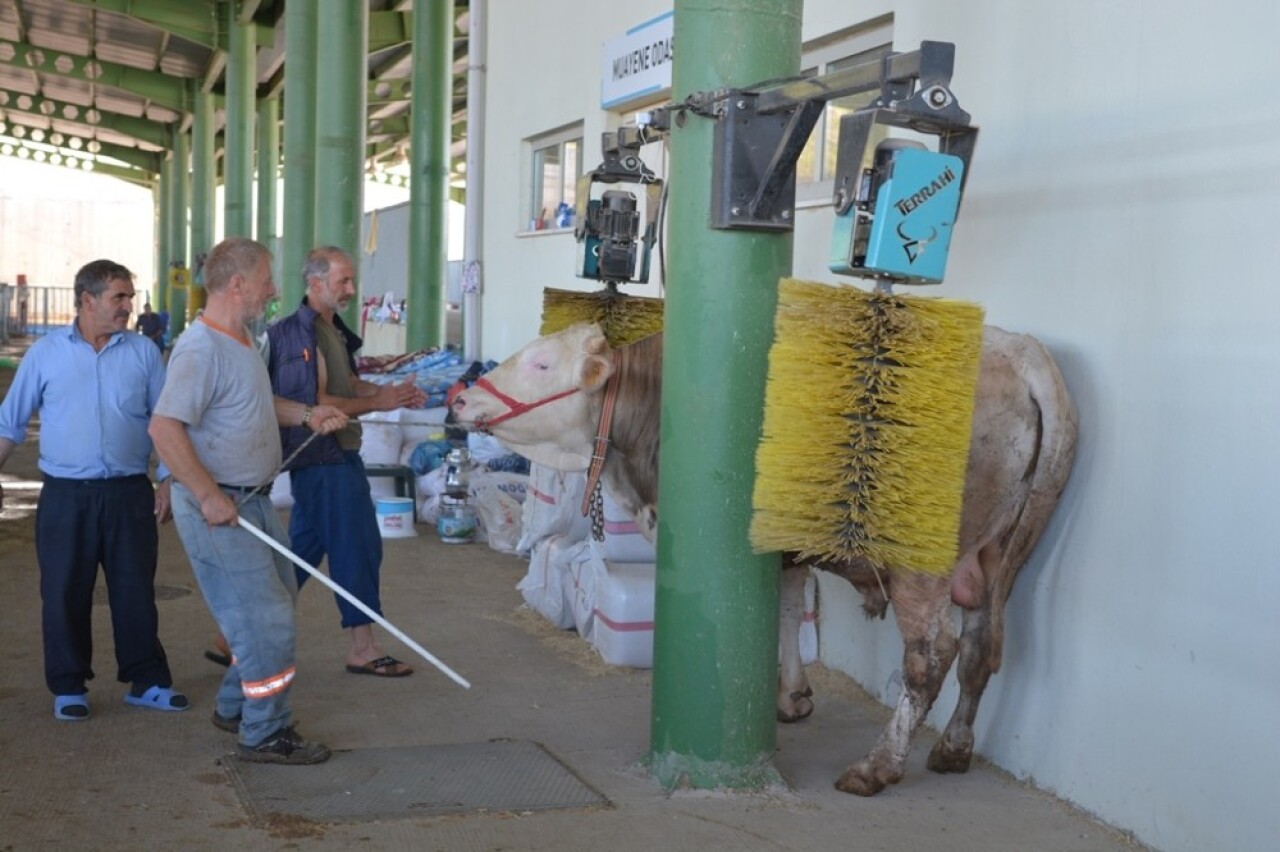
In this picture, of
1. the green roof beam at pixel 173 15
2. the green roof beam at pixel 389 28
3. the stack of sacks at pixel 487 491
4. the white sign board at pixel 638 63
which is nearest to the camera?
the white sign board at pixel 638 63

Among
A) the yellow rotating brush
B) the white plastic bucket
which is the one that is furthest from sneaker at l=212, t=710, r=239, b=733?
the white plastic bucket

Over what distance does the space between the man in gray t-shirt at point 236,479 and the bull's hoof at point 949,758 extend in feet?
6.93

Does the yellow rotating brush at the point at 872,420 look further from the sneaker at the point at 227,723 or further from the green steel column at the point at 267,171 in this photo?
the green steel column at the point at 267,171

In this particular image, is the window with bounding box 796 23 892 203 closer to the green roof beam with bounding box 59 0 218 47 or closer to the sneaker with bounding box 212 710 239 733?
the sneaker with bounding box 212 710 239 733

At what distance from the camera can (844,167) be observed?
13.3 feet

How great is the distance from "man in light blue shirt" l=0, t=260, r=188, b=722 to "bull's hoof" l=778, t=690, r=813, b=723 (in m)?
2.46

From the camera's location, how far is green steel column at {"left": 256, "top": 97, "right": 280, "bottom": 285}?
102ft

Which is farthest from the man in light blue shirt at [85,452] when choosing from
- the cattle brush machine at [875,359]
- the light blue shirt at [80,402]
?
the cattle brush machine at [875,359]

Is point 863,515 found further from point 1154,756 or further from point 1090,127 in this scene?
point 1090,127

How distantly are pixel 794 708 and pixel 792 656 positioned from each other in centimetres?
20

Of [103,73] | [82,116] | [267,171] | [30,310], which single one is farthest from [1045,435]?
[30,310]

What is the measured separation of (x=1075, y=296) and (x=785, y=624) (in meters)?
1.68

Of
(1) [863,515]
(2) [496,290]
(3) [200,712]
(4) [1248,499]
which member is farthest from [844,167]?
(2) [496,290]

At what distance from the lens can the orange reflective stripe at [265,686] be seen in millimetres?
4879
